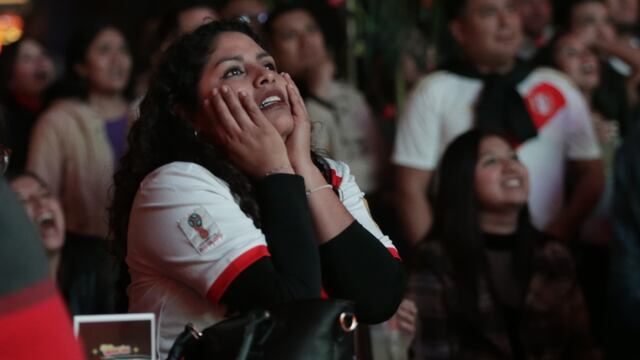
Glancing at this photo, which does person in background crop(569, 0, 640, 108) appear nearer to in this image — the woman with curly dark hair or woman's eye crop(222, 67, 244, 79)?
the woman with curly dark hair

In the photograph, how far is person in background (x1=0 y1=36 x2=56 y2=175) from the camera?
6023mm

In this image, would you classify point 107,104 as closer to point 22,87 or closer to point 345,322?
point 22,87

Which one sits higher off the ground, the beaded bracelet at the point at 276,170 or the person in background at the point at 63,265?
the beaded bracelet at the point at 276,170

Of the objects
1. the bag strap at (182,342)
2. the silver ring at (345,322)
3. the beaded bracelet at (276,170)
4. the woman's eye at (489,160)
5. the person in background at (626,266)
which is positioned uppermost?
the beaded bracelet at (276,170)

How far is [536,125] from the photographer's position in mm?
5402

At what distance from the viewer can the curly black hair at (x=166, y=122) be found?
10.0 feet

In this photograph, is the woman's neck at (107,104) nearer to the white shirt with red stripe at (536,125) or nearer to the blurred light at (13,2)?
the white shirt with red stripe at (536,125)

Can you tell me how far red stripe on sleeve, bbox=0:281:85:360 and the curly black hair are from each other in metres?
1.56

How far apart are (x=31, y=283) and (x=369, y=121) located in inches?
180

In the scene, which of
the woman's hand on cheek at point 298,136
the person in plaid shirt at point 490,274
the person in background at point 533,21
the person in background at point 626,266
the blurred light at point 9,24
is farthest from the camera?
the blurred light at point 9,24

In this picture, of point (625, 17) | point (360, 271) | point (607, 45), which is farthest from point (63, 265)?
point (625, 17)

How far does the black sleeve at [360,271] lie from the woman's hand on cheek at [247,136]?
8.1 inches

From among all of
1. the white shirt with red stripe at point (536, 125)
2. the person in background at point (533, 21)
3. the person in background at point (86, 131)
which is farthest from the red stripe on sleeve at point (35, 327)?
the person in background at point (533, 21)

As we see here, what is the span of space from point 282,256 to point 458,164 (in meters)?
2.22
